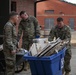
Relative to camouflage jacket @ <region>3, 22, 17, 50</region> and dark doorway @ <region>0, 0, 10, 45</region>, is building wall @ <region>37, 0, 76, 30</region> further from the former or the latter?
camouflage jacket @ <region>3, 22, 17, 50</region>

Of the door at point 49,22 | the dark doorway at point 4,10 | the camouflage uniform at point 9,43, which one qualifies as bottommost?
the door at point 49,22

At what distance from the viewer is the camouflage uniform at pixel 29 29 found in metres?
10.6

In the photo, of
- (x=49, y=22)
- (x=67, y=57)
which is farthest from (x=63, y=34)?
(x=49, y=22)

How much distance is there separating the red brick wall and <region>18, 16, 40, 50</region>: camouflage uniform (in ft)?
19.6

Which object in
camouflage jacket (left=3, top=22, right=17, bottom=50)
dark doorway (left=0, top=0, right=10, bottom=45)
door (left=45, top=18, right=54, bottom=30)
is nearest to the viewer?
camouflage jacket (left=3, top=22, right=17, bottom=50)

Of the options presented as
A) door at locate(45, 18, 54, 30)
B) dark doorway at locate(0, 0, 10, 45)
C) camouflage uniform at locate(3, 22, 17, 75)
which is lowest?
door at locate(45, 18, 54, 30)

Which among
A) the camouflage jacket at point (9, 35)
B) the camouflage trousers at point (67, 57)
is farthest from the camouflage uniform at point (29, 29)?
the camouflage jacket at point (9, 35)

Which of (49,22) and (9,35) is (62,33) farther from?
(49,22)

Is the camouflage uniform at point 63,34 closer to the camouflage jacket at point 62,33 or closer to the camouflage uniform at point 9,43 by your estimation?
the camouflage jacket at point 62,33

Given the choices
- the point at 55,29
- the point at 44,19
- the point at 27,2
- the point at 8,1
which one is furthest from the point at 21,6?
the point at 44,19

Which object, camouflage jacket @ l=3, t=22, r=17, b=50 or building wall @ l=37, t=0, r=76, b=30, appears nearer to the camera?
camouflage jacket @ l=3, t=22, r=17, b=50

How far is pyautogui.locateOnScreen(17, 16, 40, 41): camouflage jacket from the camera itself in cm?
1061

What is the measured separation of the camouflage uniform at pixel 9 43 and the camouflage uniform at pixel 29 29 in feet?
7.33

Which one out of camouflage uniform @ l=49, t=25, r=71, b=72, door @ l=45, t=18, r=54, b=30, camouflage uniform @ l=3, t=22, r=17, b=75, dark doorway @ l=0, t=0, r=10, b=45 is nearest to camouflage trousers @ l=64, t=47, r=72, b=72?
camouflage uniform @ l=49, t=25, r=71, b=72
